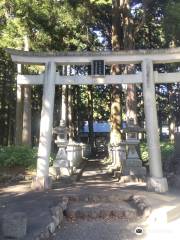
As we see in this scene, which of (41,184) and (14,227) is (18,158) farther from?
(14,227)

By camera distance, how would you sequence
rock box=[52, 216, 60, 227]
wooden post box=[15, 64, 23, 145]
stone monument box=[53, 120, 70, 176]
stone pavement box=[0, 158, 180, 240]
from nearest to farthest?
stone pavement box=[0, 158, 180, 240], rock box=[52, 216, 60, 227], stone monument box=[53, 120, 70, 176], wooden post box=[15, 64, 23, 145]

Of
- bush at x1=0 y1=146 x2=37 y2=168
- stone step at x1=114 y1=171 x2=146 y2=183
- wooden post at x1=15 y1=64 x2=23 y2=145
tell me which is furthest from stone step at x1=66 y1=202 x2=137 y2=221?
wooden post at x1=15 y1=64 x2=23 y2=145

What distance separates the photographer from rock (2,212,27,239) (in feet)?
24.7

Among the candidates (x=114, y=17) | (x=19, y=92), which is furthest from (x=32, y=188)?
(x=114, y=17)

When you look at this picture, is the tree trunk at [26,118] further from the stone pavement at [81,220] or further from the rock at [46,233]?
the rock at [46,233]

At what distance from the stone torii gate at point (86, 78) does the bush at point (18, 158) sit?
5401mm

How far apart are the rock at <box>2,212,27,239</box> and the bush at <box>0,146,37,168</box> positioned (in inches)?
467

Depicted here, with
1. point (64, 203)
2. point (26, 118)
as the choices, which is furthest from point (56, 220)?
point (26, 118)

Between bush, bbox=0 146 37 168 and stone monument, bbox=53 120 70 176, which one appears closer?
stone monument, bbox=53 120 70 176

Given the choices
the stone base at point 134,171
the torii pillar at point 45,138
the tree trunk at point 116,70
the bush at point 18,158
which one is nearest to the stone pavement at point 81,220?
the torii pillar at point 45,138

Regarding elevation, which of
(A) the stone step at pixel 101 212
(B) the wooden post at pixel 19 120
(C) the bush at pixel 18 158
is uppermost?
(B) the wooden post at pixel 19 120

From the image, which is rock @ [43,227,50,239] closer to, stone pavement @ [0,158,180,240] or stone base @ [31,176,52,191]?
stone pavement @ [0,158,180,240]

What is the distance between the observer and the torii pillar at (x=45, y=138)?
14.2m

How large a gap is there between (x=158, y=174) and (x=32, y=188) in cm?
426
